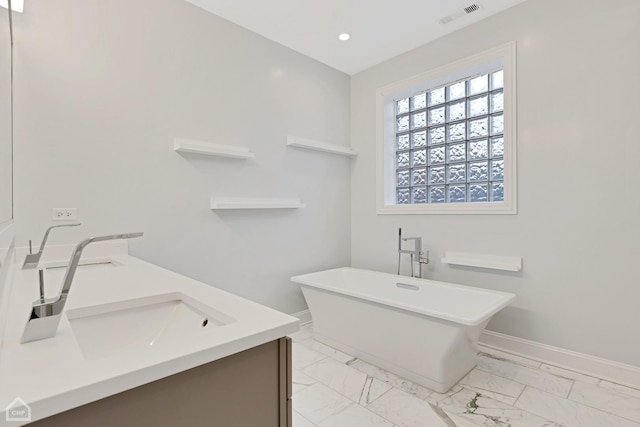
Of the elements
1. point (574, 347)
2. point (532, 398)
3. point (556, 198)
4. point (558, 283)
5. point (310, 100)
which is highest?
point (310, 100)

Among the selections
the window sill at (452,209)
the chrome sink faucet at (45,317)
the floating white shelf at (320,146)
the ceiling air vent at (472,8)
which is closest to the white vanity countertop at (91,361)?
the chrome sink faucet at (45,317)

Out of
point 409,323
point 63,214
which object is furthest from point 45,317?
point 409,323

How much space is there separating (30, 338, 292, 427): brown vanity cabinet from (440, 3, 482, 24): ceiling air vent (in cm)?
299

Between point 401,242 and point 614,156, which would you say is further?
point 401,242

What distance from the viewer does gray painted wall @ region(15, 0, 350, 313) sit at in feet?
6.35

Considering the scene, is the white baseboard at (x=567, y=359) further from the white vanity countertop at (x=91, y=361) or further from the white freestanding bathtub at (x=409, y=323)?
the white vanity countertop at (x=91, y=361)

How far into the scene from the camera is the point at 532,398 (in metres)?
1.96

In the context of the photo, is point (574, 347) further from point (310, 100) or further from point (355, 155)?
point (310, 100)

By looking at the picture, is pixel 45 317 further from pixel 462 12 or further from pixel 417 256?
pixel 462 12

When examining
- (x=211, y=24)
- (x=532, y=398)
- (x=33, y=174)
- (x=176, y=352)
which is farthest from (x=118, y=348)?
(x=211, y=24)

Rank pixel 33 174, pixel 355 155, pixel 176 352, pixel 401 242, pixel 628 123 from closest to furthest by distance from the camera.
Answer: pixel 176 352 < pixel 33 174 < pixel 628 123 < pixel 401 242 < pixel 355 155

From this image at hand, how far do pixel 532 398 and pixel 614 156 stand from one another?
1697 millimetres

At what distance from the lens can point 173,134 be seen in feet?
8.04

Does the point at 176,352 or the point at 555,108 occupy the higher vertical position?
the point at 555,108
